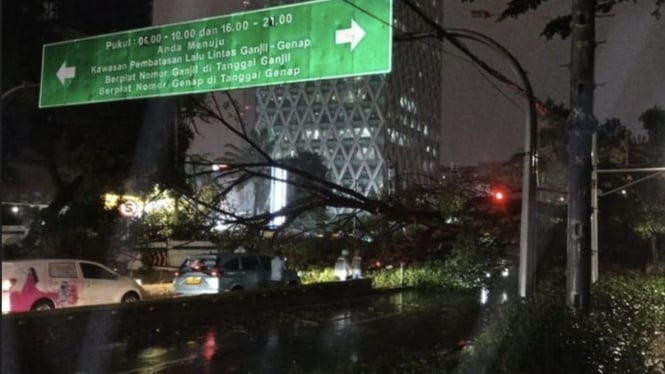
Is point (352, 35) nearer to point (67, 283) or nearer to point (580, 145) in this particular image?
point (580, 145)

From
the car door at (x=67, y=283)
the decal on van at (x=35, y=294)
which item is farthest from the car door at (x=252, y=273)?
the decal on van at (x=35, y=294)

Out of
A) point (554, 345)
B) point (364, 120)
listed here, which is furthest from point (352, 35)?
point (364, 120)

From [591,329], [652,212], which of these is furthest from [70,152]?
[591,329]

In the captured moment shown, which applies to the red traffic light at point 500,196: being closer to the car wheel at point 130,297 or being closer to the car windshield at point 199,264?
the car windshield at point 199,264

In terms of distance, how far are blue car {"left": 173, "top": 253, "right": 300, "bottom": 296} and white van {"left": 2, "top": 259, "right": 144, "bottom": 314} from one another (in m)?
2.67

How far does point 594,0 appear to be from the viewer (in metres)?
9.79

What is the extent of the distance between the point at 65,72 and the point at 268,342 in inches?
252

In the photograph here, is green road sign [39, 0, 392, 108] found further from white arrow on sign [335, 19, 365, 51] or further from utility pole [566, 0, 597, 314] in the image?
utility pole [566, 0, 597, 314]

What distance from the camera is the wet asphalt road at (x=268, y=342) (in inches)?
473

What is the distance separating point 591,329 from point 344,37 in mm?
4408

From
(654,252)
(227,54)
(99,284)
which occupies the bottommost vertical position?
(99,284)

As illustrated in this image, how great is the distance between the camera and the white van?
53.3 feet

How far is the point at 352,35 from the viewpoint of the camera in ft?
30.3

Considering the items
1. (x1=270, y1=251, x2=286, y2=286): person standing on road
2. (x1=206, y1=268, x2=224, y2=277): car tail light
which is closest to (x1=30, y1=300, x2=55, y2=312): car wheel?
(x1=206, y1=268, x2=224, y2=277): car tail light
